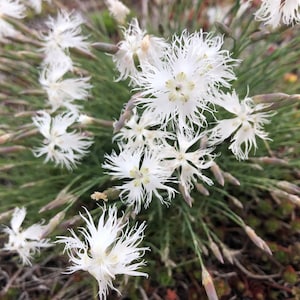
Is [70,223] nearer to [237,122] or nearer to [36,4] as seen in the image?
[237,122]

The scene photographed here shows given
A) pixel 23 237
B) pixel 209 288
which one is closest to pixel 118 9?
pixel 23 237

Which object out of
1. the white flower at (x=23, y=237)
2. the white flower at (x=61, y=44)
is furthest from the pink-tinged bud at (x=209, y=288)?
the white flower at (x=61, y=44)

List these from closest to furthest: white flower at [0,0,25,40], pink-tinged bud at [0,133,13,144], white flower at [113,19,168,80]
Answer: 1. white flower at [113,19,168,80]
2. pink-tinged bud at [0,133,13,144]
3. white flower at [0,0,25,40]

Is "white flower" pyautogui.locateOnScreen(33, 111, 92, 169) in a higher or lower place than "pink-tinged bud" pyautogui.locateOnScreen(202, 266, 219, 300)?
higher

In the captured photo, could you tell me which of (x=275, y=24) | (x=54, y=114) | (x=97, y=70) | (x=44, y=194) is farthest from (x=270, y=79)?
(x=44, y=194)

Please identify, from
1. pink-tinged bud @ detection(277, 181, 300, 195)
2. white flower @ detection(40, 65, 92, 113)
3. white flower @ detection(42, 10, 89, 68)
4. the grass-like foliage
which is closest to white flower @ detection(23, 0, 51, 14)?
the grass-like foliage

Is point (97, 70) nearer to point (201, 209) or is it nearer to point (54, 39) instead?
point (54, 39)

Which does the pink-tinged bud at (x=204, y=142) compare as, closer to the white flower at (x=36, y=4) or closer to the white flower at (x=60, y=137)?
the white flower at (x=60, y=137)

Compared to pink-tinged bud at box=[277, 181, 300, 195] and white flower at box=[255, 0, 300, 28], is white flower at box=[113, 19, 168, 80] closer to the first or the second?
white flower at box=[255, 0, 300, 28]
